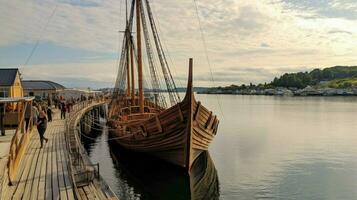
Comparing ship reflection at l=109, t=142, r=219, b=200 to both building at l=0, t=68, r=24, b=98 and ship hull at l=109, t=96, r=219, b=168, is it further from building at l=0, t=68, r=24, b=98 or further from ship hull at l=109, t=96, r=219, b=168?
building at l=0, t=68, r=24, b=98

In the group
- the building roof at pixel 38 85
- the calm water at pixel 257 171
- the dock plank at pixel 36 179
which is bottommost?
the calm water at pixel 257 171

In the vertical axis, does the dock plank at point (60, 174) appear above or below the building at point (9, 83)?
below

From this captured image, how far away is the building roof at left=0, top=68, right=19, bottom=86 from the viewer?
30194 millimetres

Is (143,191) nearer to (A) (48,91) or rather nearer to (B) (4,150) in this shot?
(B) (4,150)

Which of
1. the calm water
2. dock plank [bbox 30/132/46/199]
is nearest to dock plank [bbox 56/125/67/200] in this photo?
dock plank [bbox 30/132/46/199]

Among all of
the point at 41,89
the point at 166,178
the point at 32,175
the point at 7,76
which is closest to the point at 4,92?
the point at 7,76

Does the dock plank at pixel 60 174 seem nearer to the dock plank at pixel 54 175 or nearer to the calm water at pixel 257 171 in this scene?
the dock plank at pixel 54 175

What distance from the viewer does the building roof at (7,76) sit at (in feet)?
99.1

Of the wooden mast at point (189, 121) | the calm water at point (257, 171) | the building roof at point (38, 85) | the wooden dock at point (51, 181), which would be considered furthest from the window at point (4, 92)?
the building roof at point (38, 85)

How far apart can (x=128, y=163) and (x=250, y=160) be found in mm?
9992

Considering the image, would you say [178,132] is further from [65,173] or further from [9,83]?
[9,83]

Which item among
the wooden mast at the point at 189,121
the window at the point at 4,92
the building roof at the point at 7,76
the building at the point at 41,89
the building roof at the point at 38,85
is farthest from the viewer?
the building roof at the point at 38,85

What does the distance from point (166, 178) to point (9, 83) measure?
16385 millimetres

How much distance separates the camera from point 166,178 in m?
22.5
